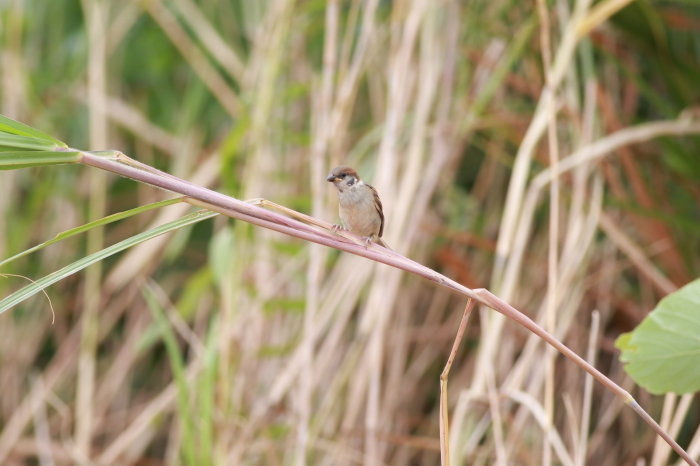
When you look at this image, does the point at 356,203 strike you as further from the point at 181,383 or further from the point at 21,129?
the point at 21,129

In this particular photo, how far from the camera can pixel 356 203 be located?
219cm

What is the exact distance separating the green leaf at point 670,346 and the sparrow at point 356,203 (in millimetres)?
1047

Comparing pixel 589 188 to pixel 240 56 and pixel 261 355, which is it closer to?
pixel 261 355

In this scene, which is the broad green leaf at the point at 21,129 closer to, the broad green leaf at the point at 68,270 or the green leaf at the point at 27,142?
the green leaf at the point at 27,142

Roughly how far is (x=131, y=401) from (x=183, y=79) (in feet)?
5.35

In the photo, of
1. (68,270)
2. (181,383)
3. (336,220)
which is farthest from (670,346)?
(336,220)

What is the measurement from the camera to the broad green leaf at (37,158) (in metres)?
0.82

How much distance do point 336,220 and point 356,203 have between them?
1.51 feet

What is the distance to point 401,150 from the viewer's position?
8.40ft

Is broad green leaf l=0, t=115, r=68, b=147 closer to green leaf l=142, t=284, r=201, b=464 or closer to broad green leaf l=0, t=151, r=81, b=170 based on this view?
broad green leaf l=0, t=151, r=81, b=170

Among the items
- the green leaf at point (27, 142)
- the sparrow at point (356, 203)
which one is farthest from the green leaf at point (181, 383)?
the green leaf at point (27, 142)

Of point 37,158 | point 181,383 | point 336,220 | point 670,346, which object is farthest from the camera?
point 336,220

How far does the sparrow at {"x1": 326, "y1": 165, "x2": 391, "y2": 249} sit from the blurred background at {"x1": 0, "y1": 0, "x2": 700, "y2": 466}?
0.17ft

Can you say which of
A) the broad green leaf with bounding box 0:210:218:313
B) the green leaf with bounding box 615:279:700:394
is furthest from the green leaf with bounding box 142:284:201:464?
the green leaf with bounding box 615:279:700:394
